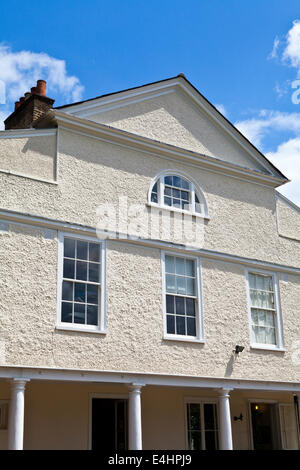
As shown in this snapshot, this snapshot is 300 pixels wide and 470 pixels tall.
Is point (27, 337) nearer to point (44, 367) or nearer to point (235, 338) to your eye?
point (44, 367)

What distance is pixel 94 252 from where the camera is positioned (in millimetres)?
13641

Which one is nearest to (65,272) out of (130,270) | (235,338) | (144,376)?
(130,270)

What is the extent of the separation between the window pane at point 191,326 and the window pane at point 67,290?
3424mm

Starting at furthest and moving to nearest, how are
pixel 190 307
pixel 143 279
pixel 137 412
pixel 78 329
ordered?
pixel 190 307, pixel 143 279, pixel 137 412, pixel 78 329

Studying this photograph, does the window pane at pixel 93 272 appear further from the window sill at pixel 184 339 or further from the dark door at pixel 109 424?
the dark door at pixel 109 424

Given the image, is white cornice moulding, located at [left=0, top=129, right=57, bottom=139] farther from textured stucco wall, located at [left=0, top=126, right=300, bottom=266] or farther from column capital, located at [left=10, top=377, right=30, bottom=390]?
column capital, located at [left=10, top=377, right=30, bottom=390]

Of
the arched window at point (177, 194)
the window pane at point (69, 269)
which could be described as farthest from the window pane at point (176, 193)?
the window pane at point (69, 269)

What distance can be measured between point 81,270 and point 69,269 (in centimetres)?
31

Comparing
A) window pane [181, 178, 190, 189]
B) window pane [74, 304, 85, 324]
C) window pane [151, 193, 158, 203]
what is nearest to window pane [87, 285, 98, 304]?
window pane [74, 304, 85, 324]

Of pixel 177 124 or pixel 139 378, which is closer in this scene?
pixel 139 378

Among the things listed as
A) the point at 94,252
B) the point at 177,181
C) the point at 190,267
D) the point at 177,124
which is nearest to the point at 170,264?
the point at 190,267

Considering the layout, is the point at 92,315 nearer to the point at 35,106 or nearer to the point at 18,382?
the point at 18,382

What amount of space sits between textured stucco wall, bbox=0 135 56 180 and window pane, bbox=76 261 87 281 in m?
2.10
